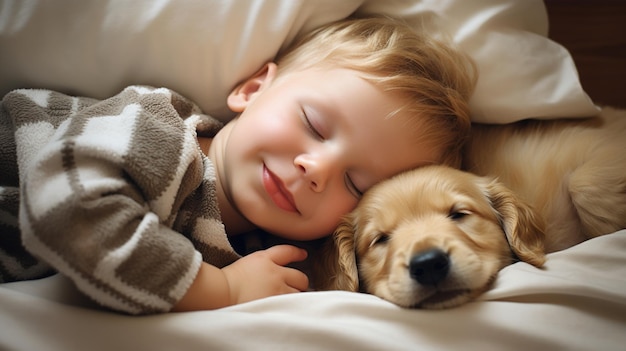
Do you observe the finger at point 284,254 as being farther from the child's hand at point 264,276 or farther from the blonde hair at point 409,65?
the blonde hair at point 409,65

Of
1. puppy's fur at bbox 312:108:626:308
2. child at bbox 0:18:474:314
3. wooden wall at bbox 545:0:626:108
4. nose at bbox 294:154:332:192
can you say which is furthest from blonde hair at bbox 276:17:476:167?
wooden wall at bbox 545:0:626:108

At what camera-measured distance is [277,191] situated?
1287 mm

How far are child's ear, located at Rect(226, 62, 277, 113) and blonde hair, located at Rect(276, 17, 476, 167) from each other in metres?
0.03

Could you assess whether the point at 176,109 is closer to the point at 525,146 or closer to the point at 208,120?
the point at 208,120

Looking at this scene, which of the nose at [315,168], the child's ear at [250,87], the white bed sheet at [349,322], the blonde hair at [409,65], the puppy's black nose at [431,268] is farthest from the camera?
the child's ear at [250,87]

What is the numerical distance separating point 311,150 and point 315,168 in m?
0.06

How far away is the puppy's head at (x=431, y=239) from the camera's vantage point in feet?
3.58

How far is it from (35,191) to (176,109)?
0.51 metres

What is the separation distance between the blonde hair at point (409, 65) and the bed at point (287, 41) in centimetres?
6

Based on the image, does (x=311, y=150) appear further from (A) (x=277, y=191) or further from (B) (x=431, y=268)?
(B) (x=431, y=268)

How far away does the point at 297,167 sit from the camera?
1258 mm

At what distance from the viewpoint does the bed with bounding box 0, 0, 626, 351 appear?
96 centimetres

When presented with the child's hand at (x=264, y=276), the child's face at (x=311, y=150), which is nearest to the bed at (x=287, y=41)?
the child's hand at (x=264, y=276)

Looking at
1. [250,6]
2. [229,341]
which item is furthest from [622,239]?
[250,6]
